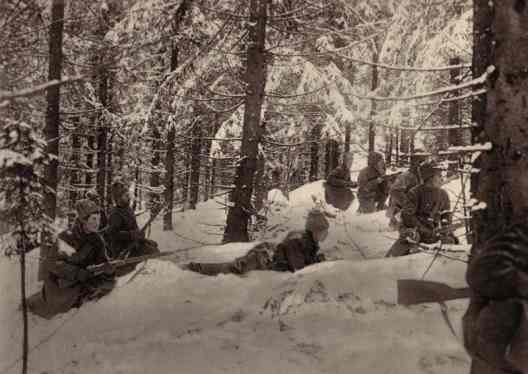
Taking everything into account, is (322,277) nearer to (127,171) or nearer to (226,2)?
(226,2)

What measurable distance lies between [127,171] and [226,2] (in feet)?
34.6

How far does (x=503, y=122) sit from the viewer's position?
2580 mm

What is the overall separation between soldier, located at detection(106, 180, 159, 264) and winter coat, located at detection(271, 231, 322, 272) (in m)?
2.53

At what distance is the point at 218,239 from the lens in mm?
13688

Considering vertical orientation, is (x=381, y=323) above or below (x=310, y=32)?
below

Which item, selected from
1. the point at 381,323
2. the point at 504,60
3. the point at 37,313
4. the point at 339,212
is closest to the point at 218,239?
the point at 339,212

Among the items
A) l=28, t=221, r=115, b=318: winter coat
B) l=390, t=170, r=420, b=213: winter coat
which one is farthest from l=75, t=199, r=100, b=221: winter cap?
l=390, t=170, r=420, b=213: winter coat

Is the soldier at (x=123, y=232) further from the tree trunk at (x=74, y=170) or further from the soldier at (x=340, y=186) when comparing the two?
the tree trunk at (x=74, y=170)

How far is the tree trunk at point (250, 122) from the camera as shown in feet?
26.9

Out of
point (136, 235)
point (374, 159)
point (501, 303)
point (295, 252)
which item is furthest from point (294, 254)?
point (374, 159)

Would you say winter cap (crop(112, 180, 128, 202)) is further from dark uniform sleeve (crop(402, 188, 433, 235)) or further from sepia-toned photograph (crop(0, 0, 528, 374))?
dark uniform sleeve (crop(402, 188, 433, 235))

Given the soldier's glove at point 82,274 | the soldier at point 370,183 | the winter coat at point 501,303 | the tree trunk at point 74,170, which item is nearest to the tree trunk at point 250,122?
the soldier's glove at point 82,274

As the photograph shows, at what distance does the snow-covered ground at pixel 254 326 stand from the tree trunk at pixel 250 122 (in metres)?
3.05

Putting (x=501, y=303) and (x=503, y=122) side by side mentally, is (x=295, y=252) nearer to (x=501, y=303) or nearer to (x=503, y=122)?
(x=503, y=122)
